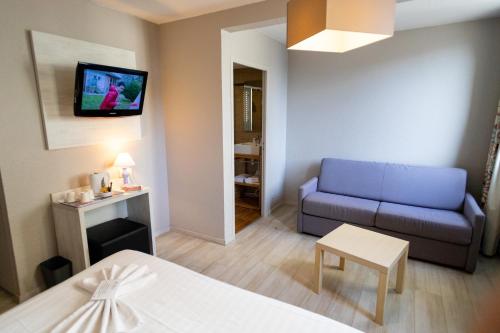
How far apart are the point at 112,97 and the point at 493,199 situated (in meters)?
3.79

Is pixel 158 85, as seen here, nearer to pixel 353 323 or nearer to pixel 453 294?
pixel 353 323

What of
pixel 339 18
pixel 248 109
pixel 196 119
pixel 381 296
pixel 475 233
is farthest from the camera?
pixel 248 109

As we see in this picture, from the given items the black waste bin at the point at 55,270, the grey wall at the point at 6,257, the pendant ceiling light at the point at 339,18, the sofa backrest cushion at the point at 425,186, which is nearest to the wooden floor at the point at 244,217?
the sofa backrest cushion at the point at 425,186

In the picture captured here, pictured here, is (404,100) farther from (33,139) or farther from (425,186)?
(33,139)

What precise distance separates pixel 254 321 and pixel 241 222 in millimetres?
2548

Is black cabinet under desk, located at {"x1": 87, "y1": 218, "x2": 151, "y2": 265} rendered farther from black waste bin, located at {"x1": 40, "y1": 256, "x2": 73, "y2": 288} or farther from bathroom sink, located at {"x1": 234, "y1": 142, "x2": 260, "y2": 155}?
bathroom sink, located at {"x1": 234, "y1": 142, "x2": 260, "y2": 155}

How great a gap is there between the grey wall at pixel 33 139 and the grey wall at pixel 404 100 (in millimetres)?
2542

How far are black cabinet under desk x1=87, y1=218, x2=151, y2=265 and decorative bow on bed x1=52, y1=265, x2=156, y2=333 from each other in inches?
30.5

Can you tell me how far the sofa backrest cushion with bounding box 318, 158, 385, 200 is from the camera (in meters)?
3.44

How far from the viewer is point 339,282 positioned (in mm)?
2436

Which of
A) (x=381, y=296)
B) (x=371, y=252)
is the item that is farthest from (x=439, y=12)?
(x=381, y=296)

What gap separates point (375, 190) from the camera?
134 inches

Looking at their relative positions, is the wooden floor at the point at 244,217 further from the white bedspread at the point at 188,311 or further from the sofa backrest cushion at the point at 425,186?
the white bedspread at the point at 188,311

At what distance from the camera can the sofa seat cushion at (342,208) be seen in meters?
3.02
